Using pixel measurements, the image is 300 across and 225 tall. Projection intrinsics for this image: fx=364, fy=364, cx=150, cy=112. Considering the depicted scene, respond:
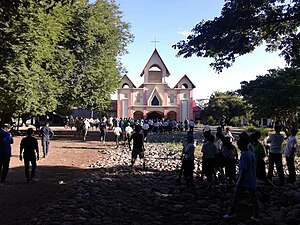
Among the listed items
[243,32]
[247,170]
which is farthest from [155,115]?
[247,170]

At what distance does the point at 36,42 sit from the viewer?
22141 mm

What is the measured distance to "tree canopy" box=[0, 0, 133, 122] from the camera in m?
21.3

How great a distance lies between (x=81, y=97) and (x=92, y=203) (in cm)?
2336

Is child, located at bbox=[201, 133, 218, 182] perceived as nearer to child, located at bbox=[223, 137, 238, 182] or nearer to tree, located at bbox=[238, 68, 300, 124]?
child, located at bbox=[223, 137, 238, 182]

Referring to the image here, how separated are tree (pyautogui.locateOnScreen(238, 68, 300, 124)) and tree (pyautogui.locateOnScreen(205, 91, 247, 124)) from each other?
29.8 m

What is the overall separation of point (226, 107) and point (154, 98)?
13581 mm

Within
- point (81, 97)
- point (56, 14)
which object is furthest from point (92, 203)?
point (81, 97)

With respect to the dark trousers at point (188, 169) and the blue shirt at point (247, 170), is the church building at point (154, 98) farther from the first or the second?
the blue shirt at point (247, 170)

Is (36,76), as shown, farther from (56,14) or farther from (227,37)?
(227,37)

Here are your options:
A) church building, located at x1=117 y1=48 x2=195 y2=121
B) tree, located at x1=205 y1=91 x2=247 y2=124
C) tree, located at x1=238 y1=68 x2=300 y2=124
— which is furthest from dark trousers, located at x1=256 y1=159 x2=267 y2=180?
tree, located at x1=205 y1=91 x2=247 y2=124

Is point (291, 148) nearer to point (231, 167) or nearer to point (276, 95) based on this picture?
point (231, 167)

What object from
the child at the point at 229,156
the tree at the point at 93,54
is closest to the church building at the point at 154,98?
the tree at the point at 93,54

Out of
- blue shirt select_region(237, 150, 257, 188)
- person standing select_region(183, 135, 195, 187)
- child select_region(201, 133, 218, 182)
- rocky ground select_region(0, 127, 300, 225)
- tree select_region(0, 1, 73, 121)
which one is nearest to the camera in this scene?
blue shirt select_region(237, 150, 257, 188)

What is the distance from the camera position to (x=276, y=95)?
30.6 m
